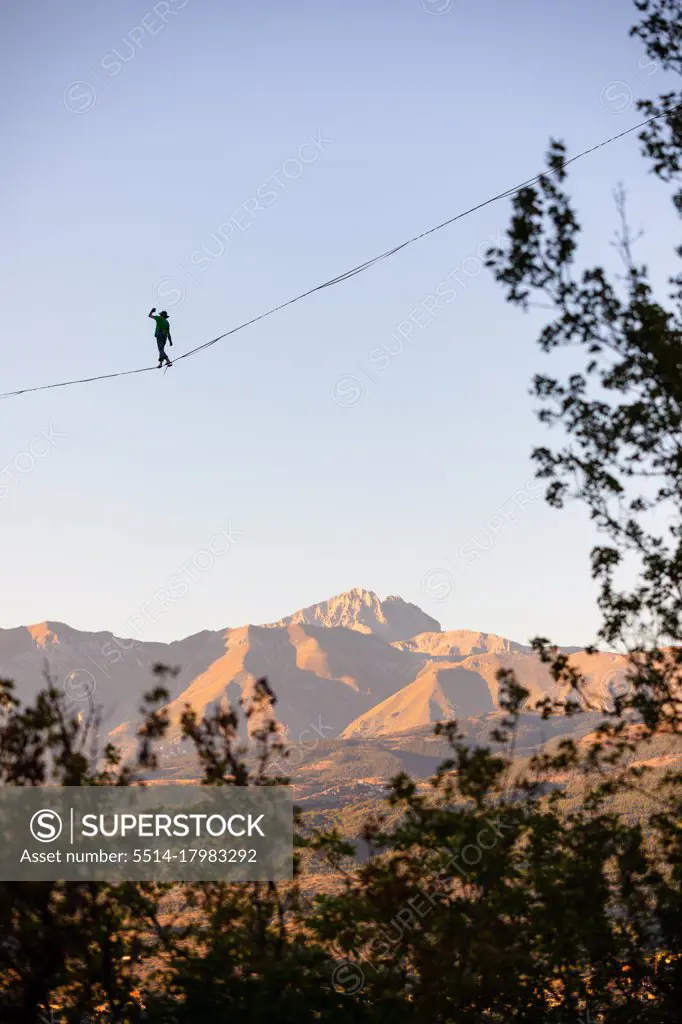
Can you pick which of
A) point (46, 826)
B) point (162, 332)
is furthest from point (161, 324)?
point (46, 826)

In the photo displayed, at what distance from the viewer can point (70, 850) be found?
9.16 metres

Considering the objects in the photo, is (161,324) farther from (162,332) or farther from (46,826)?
(46,826)

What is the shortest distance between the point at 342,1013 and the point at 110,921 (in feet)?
9.21

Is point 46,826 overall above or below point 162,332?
below

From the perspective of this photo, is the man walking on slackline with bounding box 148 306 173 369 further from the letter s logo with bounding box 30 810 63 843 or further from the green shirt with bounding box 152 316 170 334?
the letter s logo with bounding box 30 810 63 843

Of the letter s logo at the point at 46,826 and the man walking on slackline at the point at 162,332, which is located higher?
the man walking on slackline at the point at 162,332

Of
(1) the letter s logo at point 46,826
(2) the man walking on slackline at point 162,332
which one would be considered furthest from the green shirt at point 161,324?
(1) the letter s logo at point 46,826

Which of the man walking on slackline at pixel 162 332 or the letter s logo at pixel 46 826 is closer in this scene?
the letter s logo at pixel 46 826

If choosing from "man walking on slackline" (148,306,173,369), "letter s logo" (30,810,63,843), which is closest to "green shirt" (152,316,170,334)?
"man walking on slackline" (148,306,173,369)

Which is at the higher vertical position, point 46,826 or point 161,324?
A: point 161,324

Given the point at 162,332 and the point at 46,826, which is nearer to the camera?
the point at 46,826

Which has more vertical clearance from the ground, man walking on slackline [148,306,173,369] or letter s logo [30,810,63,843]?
man walking on slackline [148,306,173,369]

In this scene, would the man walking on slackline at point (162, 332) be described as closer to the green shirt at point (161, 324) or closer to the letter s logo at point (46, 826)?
the green shirt at point (161, 324)

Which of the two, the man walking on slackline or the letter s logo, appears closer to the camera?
the letter s logo
